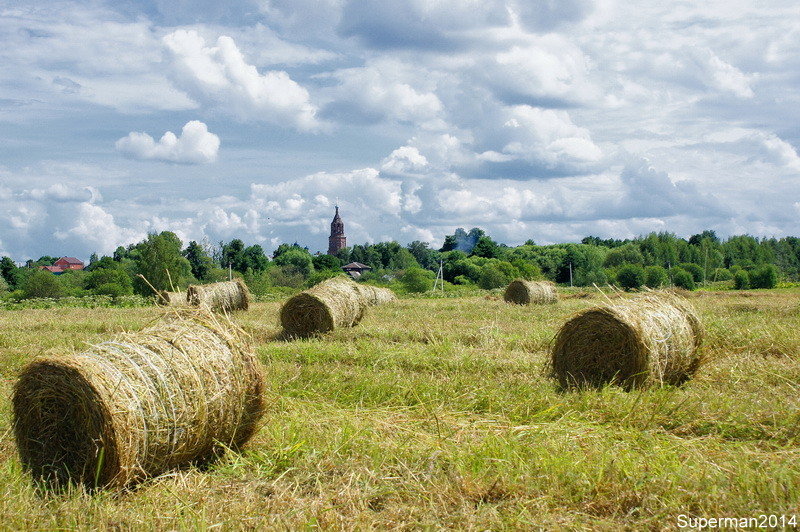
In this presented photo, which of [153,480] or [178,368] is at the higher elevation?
[178,368]

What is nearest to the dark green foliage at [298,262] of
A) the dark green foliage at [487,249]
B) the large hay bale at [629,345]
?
the dark green foliage at [487,249]

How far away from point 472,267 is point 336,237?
4688 inches

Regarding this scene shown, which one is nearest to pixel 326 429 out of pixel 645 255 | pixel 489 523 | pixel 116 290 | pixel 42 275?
pixel 489 523

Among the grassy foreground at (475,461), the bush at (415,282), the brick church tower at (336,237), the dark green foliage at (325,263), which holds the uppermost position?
the brick church tower at (336,237)

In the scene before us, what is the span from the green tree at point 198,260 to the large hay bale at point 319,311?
5515 cm

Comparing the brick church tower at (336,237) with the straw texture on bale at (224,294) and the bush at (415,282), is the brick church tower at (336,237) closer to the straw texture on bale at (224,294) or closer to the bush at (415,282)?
the bush at (415,282)

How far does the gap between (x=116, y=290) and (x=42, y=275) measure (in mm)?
6448

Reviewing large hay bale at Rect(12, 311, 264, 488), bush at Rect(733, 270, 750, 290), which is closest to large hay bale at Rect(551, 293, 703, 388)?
large hay bale at Rect(12, 311, 264, 488)

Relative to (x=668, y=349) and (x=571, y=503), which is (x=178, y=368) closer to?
(x=571, y=503)

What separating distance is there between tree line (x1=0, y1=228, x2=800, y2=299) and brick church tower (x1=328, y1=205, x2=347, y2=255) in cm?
7291

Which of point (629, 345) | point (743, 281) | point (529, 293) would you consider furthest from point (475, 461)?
point (743, 281)

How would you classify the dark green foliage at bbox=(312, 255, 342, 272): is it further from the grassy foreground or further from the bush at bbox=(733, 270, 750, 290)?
the grassy foreground

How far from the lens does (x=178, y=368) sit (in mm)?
5773

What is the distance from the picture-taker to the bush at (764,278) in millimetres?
47344
